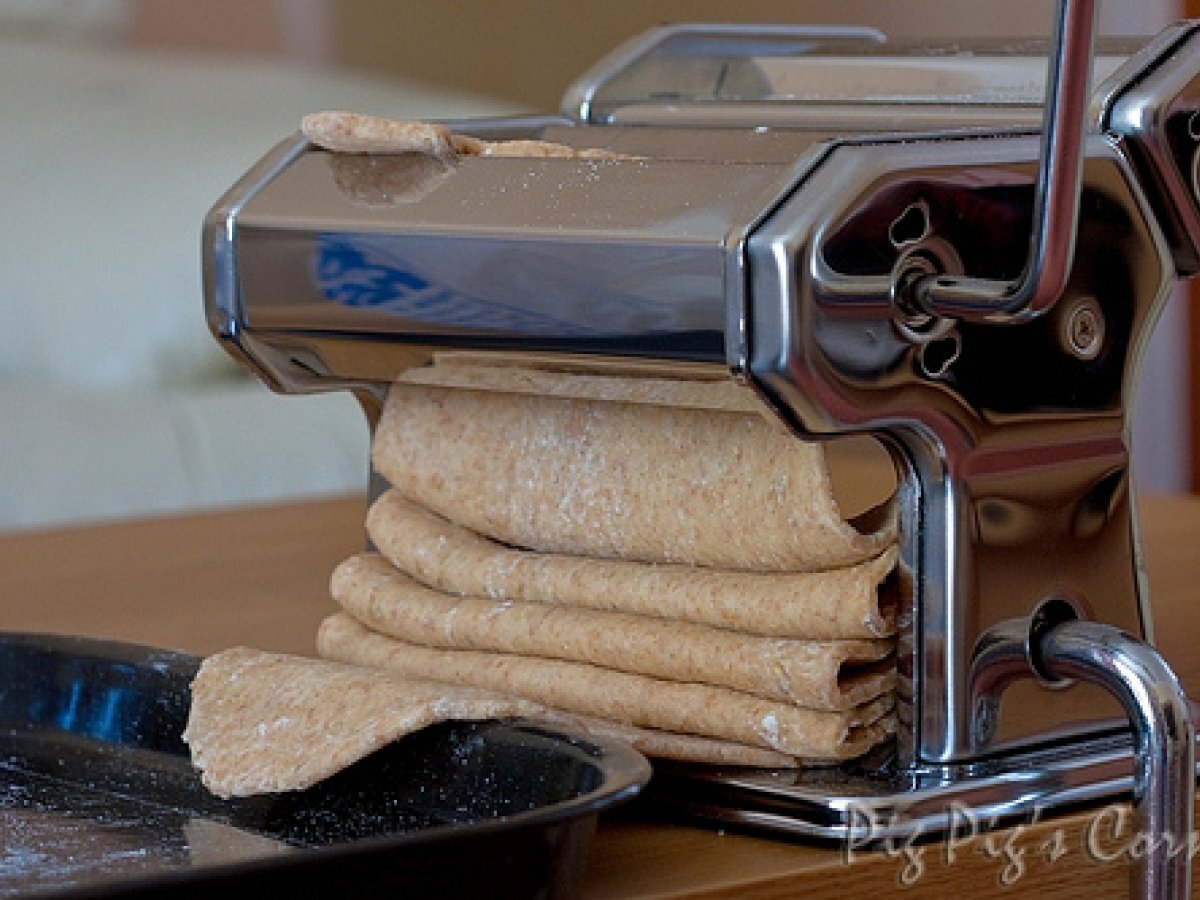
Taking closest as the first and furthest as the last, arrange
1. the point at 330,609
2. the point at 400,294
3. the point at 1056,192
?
1. the point at 1056,192
2. the point at 400,294
3. the point at 330,609

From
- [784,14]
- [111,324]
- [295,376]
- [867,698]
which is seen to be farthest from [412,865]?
[784,14]

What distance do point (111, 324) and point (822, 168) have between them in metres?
1.58

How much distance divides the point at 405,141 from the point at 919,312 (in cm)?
18

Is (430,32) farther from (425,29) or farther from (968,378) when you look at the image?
(968,378)

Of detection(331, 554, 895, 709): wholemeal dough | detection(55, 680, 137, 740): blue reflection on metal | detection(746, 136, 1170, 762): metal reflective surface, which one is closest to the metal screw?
detection(746, 136, 1170, 762): metal reflective surface

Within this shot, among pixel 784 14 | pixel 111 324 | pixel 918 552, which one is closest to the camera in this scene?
pixel 918 552

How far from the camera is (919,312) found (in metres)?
0.53

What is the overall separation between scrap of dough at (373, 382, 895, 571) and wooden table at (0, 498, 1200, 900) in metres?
0.09

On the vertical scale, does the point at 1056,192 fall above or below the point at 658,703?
above

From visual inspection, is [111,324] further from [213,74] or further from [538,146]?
[538,146]

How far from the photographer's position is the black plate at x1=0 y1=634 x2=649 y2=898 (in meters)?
0.43

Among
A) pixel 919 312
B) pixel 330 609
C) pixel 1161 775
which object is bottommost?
pixel 330 609

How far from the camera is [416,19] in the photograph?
300 centimetres

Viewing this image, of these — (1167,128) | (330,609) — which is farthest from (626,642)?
(330,609)
